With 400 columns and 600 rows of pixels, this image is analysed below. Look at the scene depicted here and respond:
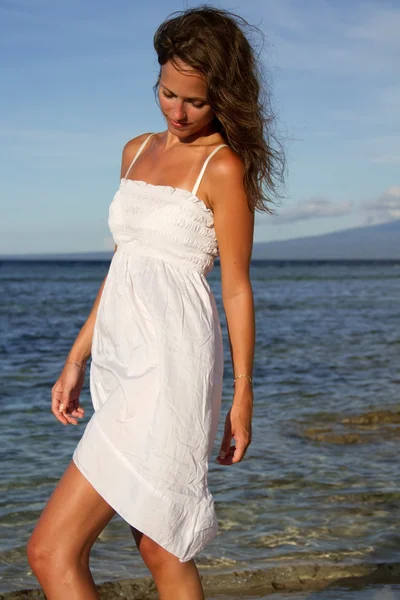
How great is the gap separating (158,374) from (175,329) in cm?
14

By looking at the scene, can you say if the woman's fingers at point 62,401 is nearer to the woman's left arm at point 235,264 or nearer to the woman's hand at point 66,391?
the woman's hand at point 66,391

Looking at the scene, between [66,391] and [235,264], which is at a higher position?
[235,264]

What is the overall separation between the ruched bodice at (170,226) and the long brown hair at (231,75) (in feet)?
0.53

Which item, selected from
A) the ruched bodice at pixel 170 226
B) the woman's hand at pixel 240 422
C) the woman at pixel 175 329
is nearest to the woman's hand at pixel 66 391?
the woman at pixel 175 329

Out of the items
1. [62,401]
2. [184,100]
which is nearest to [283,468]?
[62,401]

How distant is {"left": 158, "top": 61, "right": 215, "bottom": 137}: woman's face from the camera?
263 cm

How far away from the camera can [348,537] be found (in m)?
5.00

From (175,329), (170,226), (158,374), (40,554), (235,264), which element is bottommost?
(40,554)

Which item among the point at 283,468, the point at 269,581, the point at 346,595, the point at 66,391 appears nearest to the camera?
the point at 66,391

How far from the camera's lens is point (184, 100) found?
2.67m

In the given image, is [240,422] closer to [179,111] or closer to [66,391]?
[66,391]

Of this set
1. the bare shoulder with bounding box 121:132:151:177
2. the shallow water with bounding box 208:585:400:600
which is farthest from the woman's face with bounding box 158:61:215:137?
the shallow water with bounding box 208:585:400:600

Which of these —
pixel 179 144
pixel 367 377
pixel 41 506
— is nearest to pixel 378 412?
pixel 367 377

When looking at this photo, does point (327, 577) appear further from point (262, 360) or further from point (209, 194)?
point (262, 360)
